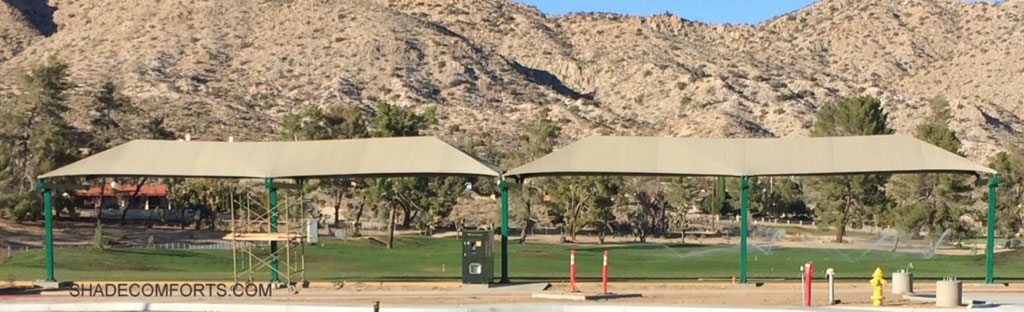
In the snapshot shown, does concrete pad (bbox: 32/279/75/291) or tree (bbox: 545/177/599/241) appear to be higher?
tree (bbox: 545/177/599/241)

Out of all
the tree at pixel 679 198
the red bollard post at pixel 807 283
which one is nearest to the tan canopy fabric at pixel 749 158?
the red bollard post at pixel 807 283

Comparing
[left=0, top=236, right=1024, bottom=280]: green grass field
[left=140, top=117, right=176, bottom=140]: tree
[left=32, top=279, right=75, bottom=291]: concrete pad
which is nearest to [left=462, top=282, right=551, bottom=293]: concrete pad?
[left=0, top=236, right=1024, bottom=280]: green grass field

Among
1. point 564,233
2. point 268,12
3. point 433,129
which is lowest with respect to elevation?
point 564,233

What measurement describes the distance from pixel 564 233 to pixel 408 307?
49195mm

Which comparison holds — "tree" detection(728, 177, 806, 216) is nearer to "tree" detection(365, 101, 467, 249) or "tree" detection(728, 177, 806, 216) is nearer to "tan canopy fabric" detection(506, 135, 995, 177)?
"tree" detection(365, 101, 467, 249)

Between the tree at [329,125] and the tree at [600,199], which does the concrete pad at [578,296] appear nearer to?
the tree at [600,199]

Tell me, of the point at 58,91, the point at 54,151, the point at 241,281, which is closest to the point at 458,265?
the point at 241,281

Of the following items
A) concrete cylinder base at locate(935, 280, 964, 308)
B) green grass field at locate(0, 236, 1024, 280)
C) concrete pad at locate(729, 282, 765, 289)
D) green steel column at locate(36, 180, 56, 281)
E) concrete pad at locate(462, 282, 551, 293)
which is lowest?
green grass field at locate(0, 236, 1024, 280)

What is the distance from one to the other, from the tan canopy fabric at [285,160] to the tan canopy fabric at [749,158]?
1.95 metres

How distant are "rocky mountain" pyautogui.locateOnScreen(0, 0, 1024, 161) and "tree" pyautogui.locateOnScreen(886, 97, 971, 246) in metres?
48.6

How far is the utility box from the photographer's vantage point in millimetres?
30156

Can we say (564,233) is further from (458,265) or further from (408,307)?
(408,307)

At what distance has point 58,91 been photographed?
78.7 meters

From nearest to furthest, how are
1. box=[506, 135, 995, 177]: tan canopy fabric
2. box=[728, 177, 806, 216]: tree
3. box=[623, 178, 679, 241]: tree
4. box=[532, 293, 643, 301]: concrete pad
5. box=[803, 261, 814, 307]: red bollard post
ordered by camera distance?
box=[803, 261, 814, 307]: red bollard post < box=[532, 293, 643, 301]: concrete pad < box=[506, 135, 995, 177]: tan canopy fabric < box=[623, 178, 679, 241]: tree < box=[728, 177, 806, 216]: tree
